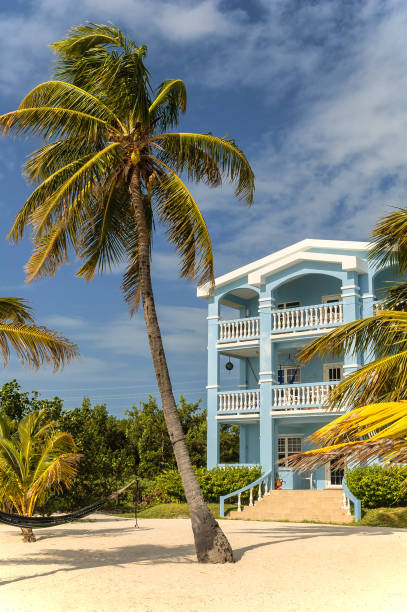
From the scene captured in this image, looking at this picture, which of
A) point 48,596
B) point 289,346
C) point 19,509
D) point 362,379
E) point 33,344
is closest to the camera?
point 48,596

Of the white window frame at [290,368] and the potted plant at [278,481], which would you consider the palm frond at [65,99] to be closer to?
the potted plant at [278,481]

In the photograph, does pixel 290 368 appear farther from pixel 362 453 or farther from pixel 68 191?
pixel 362 453

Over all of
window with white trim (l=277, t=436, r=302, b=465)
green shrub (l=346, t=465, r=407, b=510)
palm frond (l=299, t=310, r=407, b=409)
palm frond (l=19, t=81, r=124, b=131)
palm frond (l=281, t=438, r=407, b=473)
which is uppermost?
palm frond (l=19, t=81, r=124, b=131)

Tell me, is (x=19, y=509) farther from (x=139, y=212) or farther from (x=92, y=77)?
(x=92, y=77)

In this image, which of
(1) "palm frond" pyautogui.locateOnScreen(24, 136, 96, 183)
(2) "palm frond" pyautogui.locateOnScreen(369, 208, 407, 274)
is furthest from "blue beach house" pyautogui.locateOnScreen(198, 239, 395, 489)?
(1) "palm frond" pyautogui.locateOnScreen(24, 136, 96, 183)

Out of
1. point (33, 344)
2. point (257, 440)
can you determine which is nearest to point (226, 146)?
point (33, 344)

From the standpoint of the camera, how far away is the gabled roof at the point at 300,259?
2361 centimetres

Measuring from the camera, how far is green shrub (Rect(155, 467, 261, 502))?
23211 mm

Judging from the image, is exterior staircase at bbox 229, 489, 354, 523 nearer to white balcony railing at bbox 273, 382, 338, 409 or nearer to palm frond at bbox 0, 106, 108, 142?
white balcony railing at bbox 273, 382, 338, 409

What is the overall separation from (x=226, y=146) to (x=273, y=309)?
12743mm

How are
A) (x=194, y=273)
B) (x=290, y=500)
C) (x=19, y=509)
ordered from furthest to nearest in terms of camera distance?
(x=290, y=500) < (x=19, y=509) < (x=194, y=273)

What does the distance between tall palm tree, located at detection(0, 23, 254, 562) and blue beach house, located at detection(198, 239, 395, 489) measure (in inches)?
413

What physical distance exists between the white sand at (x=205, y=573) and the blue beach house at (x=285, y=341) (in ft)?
26.6

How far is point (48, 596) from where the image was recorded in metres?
9.18
